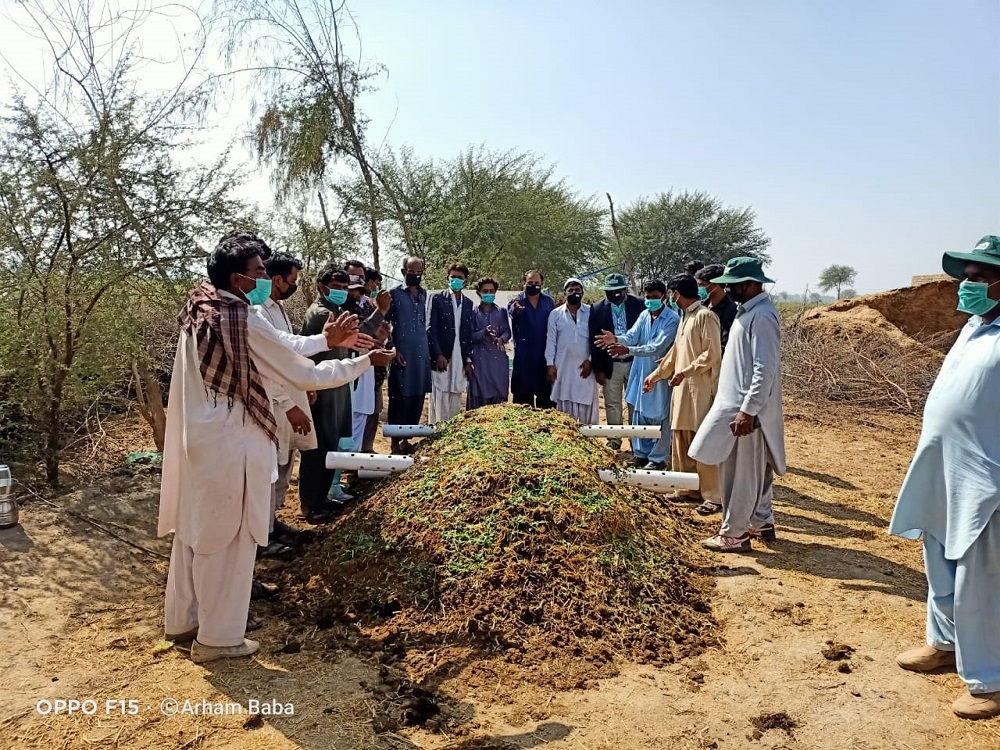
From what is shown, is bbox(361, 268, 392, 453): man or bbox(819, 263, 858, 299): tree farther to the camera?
bbox(819, 263, 858, 299): tree

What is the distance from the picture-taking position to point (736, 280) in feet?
14.7

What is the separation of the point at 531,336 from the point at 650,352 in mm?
1513

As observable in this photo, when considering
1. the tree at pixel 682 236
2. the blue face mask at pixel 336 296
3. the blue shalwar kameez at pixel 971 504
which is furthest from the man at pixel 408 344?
the tree at pixel 682 236

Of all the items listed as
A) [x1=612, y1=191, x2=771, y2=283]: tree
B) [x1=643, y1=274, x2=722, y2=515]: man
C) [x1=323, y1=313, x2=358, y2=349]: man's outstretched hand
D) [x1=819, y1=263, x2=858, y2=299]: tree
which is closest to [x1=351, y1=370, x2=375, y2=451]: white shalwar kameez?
[x1=643, y1=274, x2=722, y2=515]: man

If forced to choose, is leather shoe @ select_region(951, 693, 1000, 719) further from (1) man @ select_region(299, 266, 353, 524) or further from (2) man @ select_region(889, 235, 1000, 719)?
(1) man @ select_region(299, 266, 353, 524)

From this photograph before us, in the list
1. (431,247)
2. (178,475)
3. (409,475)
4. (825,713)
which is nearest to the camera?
(825,713)

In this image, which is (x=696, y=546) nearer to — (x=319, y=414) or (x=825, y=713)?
(x=825, y=713)

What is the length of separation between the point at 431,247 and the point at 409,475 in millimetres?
17176

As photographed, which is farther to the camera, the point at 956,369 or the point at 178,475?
the point at 178,475

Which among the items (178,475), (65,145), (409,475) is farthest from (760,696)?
(65,145)

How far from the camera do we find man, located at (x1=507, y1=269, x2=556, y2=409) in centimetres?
754

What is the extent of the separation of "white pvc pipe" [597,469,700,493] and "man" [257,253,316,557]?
6.39 feet

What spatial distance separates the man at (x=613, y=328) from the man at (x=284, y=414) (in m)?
3.64

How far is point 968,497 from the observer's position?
2.82 m
